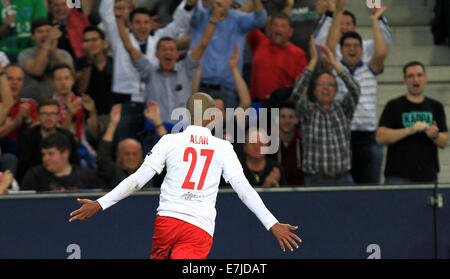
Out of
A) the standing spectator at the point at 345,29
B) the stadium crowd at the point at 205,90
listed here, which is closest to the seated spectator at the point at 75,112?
the stadium crowd at the point at 205,90

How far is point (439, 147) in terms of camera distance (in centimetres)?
1094

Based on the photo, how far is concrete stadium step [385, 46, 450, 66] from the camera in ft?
42.3

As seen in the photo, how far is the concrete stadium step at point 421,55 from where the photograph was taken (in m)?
12.9

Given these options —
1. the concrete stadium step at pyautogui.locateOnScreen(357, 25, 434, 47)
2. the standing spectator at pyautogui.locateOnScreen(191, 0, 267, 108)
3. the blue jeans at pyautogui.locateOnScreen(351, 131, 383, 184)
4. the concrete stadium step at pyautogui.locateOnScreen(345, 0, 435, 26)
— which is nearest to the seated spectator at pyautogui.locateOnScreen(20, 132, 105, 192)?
the standing spectator at pyautogui.locateOnScreen(191, 0, 267, 108)

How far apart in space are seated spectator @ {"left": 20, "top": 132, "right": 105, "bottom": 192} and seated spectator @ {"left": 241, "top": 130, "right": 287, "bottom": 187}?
5.89 ft

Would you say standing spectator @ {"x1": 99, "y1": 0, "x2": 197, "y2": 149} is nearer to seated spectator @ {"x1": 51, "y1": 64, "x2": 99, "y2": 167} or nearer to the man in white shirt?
seated spectator @ {"x1": 51, "y1": 64, "x2": 99, "y2": 167}

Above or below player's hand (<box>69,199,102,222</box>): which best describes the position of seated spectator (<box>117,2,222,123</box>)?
above

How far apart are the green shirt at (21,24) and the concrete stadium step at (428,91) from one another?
4.77m

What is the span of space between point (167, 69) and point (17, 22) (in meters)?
2.17

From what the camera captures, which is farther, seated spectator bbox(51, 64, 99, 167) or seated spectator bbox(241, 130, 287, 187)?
seated spectator bbox(51, 64, 99, 167)

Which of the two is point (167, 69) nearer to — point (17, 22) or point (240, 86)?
point (240, 86)
